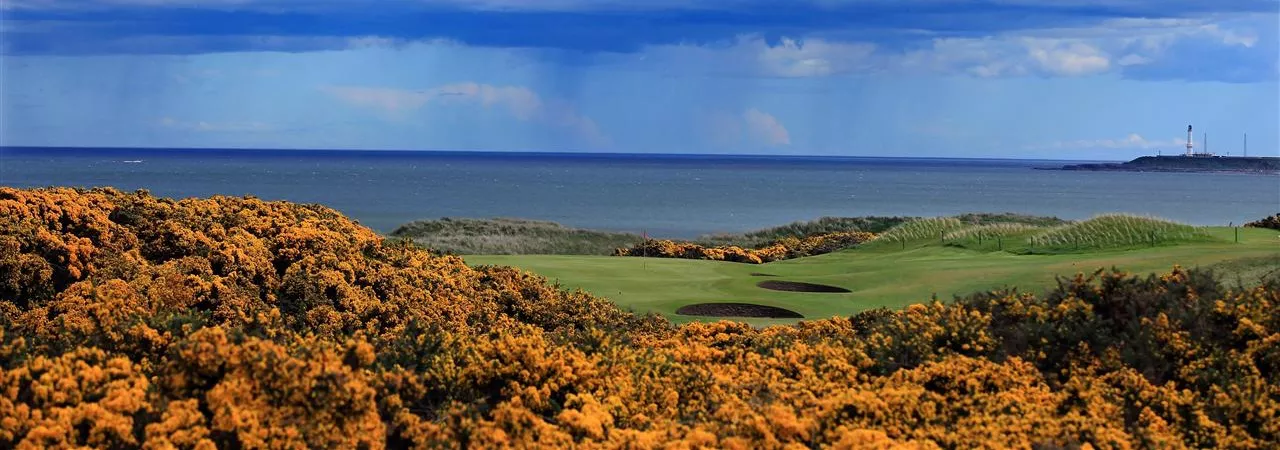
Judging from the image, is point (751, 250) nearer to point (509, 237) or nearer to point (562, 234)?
point (509, 237)

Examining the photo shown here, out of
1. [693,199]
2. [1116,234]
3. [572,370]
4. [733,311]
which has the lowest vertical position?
[693,199]

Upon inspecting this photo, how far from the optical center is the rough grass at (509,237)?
44.8 meters

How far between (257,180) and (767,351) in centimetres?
14862

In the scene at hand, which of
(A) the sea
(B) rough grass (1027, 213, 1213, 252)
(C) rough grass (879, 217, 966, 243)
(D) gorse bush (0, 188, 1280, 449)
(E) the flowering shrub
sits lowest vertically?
(A) the sea

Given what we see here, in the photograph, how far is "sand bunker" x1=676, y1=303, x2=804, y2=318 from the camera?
19.3 meters

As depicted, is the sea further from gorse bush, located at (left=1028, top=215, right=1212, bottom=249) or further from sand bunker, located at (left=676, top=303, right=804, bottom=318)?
sand bunker, located at (left=676, top=303, right=804, bottom=318)

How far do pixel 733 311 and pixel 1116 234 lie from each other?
628 inches

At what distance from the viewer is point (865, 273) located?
26703mm

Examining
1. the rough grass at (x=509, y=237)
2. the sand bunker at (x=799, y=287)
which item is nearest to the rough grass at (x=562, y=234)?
the rough grass at (x=509, y=237)

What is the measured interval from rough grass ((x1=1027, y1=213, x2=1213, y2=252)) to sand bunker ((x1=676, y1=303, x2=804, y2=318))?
13.9 m

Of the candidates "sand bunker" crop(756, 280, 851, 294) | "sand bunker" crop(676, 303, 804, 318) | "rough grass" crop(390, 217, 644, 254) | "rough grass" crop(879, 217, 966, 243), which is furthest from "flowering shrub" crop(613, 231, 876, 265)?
"sand bunker" crop(676, 303, 804, 318)

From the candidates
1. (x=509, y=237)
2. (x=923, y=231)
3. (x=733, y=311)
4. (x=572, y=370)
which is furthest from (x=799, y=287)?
(x=509, y=237)

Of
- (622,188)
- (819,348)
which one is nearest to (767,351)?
(819,348)

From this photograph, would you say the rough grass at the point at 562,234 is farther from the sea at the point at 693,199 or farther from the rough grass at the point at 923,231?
the sea at the point at 693,199
